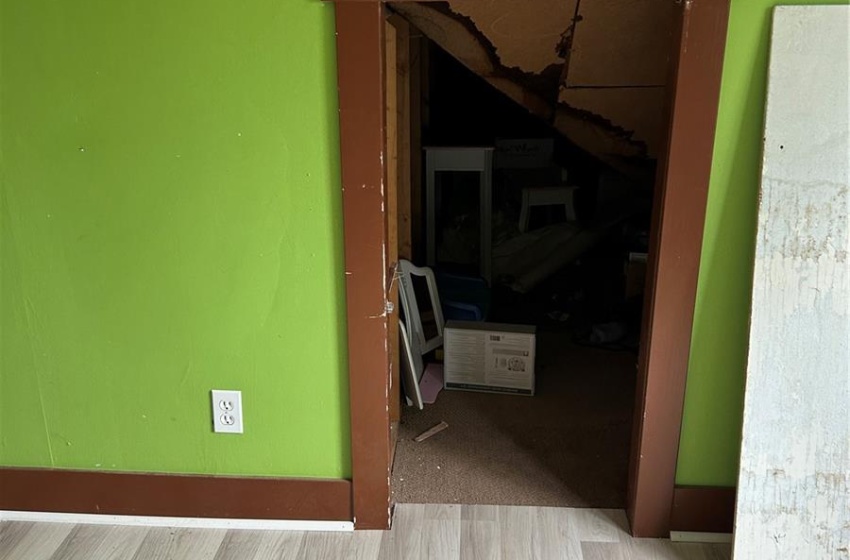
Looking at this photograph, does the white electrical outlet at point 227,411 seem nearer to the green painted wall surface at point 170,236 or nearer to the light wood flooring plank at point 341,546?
the green painted wall surface at point 170,236

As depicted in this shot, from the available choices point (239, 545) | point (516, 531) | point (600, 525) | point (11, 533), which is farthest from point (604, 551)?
point (11, 533)

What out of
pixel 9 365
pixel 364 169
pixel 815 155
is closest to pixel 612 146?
pixel 815 155

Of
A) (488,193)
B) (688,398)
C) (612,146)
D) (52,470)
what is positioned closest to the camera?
(688,398)

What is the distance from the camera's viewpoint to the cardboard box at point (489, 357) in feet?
9.22

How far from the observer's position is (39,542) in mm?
1964

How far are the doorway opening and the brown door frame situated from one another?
0.54 ft

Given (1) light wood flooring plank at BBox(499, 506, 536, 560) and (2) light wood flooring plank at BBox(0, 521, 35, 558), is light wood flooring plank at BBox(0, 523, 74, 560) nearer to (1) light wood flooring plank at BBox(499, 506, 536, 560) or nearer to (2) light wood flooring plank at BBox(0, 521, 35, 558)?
(2) light wood flooring plank at BBox(0, 521, 35, 558)

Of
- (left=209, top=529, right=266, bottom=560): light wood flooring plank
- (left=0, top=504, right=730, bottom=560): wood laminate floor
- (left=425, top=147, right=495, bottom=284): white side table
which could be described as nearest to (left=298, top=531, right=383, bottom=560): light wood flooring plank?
(left=0, top=504, right=730, bottom=560): wood laminate floor

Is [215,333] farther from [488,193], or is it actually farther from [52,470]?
[488,193]

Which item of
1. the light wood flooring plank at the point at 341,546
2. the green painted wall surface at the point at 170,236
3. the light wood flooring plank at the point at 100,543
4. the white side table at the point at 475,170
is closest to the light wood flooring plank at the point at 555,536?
the light wood flooring plank at the point at 341,546

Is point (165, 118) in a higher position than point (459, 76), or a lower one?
lower

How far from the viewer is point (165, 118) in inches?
69.1

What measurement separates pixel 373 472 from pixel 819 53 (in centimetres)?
152

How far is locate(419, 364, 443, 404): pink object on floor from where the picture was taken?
282 cm
